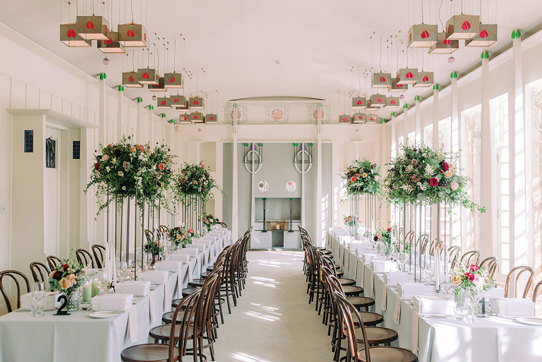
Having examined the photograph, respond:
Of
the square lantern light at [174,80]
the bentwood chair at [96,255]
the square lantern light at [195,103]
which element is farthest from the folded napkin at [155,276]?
the square lantern light at [195,103]

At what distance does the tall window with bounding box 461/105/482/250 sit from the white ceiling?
40.4 inches

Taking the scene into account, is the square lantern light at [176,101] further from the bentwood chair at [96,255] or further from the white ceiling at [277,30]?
the bentwood chair at [96,255]

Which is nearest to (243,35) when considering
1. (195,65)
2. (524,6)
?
(195,65)

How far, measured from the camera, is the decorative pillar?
8430 millimetres

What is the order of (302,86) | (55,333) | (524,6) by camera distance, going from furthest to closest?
1. (302,86)
2. (524,6)
3. (55,333)

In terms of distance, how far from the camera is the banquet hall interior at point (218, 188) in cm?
434

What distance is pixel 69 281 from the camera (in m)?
4.27

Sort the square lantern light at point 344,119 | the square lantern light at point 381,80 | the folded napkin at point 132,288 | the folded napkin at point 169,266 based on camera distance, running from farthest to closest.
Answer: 1. the square lantern light at point 344,119
2. the square lantern light at point 381,80
3. the folded napkin at point 169,266
4. the folded napkin at point 132,288

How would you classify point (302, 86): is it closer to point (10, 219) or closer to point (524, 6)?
point (524, 6)

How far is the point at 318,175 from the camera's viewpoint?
52.2 feet

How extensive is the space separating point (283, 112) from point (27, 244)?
1055 centimetres

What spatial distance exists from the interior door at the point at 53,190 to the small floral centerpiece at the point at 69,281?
14.5ft

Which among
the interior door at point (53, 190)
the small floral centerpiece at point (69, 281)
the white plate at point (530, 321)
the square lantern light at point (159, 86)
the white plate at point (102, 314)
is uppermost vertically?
the square lantern light at point (159, 86)

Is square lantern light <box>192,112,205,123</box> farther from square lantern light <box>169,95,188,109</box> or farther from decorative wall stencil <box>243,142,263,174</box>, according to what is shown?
decorative wall stencil <box>243,142,263,174</box>
